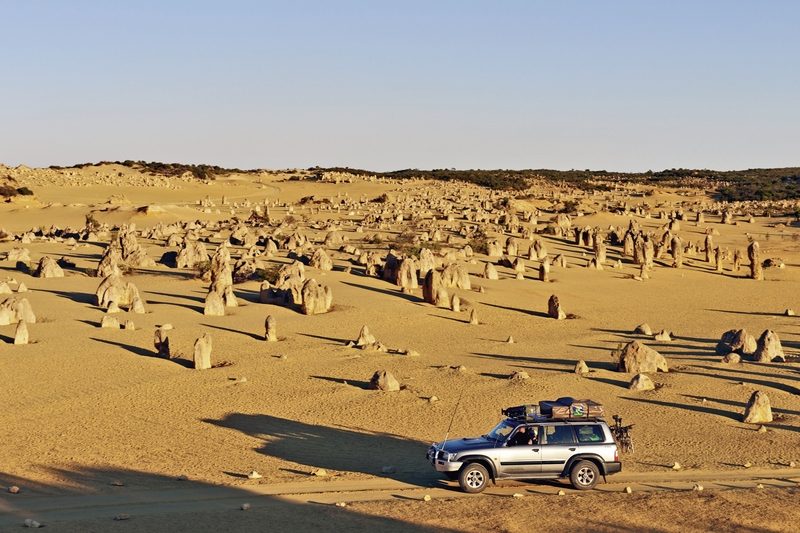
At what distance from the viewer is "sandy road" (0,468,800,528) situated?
59.8 ft

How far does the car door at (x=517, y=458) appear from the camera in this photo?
19.6 meters

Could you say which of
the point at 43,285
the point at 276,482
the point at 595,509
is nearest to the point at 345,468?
the point at 276,482

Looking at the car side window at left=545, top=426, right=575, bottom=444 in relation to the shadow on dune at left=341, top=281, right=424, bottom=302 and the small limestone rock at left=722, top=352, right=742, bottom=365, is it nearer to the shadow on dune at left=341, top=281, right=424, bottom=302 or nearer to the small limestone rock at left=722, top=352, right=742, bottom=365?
the small limestone rock at left=722, top=352, right=742, bottom=365

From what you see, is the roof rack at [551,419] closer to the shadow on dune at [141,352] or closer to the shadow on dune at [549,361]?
the shadow on dune at [549,361]

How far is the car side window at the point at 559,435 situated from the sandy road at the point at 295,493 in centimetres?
99

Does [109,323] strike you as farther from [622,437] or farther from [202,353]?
[622,437]

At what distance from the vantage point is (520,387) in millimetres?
28531

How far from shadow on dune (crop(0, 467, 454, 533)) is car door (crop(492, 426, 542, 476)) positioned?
2832 millimetres

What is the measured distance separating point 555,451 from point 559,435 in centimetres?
34

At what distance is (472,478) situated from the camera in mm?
19500

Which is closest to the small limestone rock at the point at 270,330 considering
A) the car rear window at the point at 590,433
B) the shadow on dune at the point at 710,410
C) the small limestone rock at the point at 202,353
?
the small limestone rock at the point at 202,353

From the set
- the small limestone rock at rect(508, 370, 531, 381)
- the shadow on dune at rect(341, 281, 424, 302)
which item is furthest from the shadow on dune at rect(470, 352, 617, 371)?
the shadow on dune at rect(341, 281, 424, 302)

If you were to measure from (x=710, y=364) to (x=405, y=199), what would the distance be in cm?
7166

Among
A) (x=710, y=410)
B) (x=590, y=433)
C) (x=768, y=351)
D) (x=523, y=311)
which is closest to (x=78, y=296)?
(x=523, y=311)
